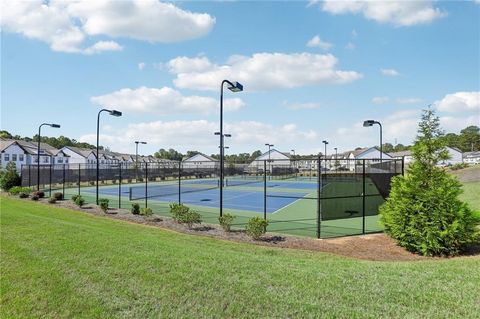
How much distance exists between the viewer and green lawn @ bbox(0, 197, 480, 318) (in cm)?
424

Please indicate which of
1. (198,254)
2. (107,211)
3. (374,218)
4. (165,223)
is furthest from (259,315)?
(107,211)

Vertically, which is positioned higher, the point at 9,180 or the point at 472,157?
the point at 472,157

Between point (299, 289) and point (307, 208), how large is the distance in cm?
1620

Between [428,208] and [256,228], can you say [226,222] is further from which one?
[428,208]

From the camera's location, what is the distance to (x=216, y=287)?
492 centimetres

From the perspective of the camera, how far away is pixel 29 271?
19.4 feet

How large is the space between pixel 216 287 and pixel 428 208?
23.3ft

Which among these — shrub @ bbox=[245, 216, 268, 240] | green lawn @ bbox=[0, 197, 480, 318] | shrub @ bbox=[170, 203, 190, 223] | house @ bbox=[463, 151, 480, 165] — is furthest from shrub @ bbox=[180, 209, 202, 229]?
house @ bbox=[463, 151, 480, 165]

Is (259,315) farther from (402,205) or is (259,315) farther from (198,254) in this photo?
(402,205)

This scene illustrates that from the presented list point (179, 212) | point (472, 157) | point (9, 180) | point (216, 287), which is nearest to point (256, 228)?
point (179, 212)

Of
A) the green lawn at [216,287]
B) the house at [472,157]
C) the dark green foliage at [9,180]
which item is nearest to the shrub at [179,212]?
the green lawn at [216,287]

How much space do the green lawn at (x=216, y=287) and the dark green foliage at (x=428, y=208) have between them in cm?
293

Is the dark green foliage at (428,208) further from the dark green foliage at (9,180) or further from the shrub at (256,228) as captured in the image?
the dark green foliage at (9,180)

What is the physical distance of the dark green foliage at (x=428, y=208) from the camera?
356 inches
